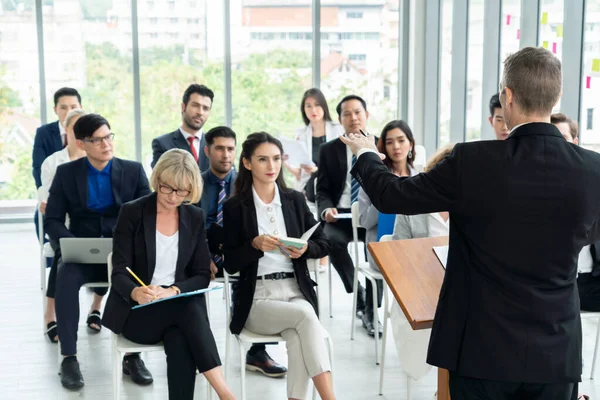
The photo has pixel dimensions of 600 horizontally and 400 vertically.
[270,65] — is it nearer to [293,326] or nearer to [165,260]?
[165,260]

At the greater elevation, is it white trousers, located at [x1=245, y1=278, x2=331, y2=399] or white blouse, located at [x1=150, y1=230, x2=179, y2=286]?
white blouse, located at [x1=150, y1=230, x2=179, y2=286]

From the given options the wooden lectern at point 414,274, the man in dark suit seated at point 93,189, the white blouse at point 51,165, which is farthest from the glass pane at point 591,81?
the white blouse at point 51,165

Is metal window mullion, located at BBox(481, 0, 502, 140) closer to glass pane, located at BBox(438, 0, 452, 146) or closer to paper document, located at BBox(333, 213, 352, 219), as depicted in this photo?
glass pane, located at BBox(438, 0, 452, 146)

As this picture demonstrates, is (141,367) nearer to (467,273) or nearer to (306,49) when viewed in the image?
(467,273)

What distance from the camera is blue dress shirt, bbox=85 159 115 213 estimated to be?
4.40 m

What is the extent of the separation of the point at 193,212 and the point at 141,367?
3.30 ft

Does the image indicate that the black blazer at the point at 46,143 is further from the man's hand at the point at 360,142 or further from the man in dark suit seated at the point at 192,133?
the man's hand at the point at 360,142

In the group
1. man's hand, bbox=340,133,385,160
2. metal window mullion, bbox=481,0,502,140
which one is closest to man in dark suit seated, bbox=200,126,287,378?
man's hand, bbox=340,133,385,160

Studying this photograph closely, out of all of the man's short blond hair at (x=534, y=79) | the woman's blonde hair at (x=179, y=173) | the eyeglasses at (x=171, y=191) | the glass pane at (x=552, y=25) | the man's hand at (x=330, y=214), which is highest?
the glass pane at (x=552, y=25)

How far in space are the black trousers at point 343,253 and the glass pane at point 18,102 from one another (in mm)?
5444

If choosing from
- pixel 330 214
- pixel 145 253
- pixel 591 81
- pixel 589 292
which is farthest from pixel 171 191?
pixel 591 81

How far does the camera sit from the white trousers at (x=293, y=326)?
10.9ft

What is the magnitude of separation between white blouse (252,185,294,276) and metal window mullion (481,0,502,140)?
10.9 feet

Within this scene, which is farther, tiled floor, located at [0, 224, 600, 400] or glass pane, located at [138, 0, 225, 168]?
glass pane, located at [138, 0, 225, 168]
